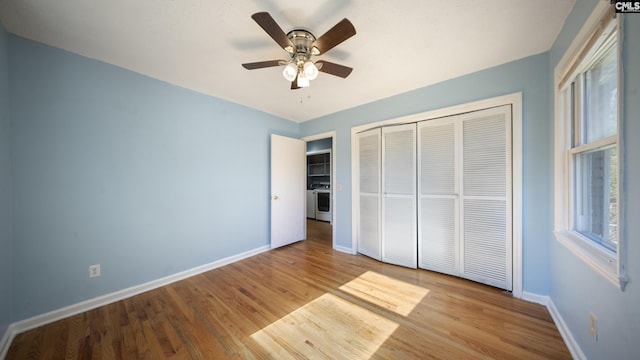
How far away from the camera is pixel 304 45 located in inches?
66.7

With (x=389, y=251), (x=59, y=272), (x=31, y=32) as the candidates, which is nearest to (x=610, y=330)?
(x=389, y=251)

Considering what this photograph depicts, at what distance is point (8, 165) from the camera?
1.62 m

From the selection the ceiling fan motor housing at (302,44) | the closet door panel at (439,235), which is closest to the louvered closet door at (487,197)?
the closet door panel at (439,235)

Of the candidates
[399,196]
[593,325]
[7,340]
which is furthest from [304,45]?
[7,340]

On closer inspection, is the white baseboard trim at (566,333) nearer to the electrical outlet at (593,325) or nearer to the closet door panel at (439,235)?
the electrical outlet at (593,325)

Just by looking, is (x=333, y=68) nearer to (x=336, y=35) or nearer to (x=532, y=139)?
(x=336, y=35)

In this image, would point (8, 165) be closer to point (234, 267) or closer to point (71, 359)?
point (71, 359)

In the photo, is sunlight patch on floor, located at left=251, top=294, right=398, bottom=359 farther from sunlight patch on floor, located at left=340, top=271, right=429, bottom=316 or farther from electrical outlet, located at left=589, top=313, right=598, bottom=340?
electrical outlet, located at left=589, top=313, right=598, bottom=340

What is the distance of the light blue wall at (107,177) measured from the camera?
5.70 feet

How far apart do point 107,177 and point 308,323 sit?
2406 mm

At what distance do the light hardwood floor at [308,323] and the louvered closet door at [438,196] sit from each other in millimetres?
260

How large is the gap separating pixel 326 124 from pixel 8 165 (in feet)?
11.3

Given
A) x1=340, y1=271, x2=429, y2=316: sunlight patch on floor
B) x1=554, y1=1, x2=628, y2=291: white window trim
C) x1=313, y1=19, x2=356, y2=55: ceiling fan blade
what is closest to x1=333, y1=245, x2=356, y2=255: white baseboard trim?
x1=340, y1=271, x2=429, y2=316: sunlight patch on floor

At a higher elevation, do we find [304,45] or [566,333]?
[304,45]
